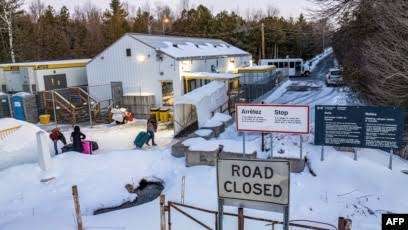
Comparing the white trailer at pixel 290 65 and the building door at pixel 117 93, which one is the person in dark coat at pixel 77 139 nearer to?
the building door at pixel 117 93

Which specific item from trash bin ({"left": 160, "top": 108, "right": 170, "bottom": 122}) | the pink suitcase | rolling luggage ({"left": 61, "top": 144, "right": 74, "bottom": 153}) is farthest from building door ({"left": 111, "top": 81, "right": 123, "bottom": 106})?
rolling luggage ({"left": 61, "top": 144, "right": 74, "bottom": 153})

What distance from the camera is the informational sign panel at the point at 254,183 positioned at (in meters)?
4.71

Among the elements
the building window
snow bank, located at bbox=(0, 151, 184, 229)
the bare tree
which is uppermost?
the bare tree

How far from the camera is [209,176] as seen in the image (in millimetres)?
12031

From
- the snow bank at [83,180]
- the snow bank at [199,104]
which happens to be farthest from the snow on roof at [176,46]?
the snow bank at [83,180]

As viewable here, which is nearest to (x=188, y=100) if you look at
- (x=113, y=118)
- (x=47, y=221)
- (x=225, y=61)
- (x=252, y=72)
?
(x=113, y=118)

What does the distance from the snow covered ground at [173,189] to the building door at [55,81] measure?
17859 millimetres

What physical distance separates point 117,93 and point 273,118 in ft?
57.5

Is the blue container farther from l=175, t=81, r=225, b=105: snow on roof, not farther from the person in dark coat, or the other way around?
l=175, t=81, r=225, b=105: snow on roof

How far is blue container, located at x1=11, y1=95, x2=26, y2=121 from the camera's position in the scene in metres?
26.0

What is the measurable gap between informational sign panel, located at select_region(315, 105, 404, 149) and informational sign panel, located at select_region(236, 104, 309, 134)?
0.95 m

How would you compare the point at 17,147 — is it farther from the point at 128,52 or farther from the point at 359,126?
the point at 128,52

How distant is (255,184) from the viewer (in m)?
4.86

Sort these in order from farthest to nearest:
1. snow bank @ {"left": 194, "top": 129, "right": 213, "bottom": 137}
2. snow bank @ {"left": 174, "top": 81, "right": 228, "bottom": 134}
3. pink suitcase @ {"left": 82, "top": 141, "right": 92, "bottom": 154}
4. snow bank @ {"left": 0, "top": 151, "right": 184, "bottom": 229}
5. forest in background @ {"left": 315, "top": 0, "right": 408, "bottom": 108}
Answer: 1. snow bank @ {"left": 174, "top": 81, "right": 228, "bottom": 134}
2. pink suitcase @ {"left": 82, "top": 141, "right": 92, "bottom": 154}
3. snow bank @ {"left": 194, "top": 129, "right": 213, "bottom": 137}
4. forest in background @ {"left": 315, "top": 0, "right": 408, "bottom": 108}
5. snow bank @ {"left": 0, "top": 151, "right": 184, "bottom": 229}
